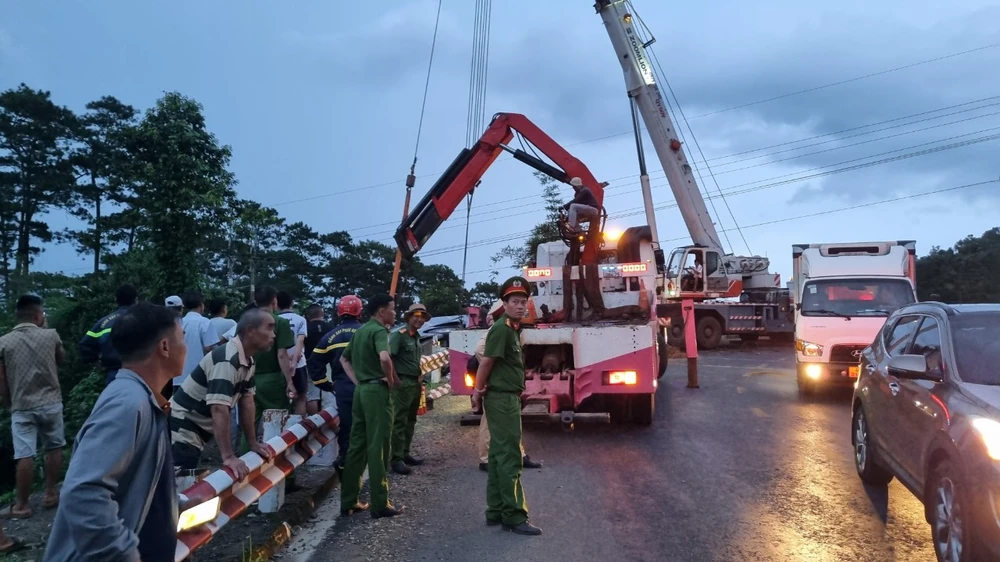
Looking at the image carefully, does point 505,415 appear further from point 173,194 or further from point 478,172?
point 173,194

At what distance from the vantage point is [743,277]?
2292 centimetres

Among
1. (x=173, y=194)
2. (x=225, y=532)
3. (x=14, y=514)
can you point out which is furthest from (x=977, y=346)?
(x=173, y=194)

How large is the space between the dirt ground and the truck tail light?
3.87 m

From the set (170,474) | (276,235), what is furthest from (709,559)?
(276,235)

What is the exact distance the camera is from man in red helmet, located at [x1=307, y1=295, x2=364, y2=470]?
678cm

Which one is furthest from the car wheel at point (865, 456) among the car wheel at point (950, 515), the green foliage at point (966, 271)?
the green foliage at point (966, 271)

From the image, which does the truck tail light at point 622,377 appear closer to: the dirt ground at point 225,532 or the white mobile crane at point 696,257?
the dirt ground at point 225,532

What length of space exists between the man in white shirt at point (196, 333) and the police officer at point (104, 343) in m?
0.66

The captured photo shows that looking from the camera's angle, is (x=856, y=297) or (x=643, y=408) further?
(x=856, y=297)

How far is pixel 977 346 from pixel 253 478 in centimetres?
504

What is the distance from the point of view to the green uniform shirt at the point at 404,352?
7426mm

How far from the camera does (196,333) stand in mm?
6945

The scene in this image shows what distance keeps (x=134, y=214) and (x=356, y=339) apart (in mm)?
13317

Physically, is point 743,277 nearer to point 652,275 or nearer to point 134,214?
point 652,275
